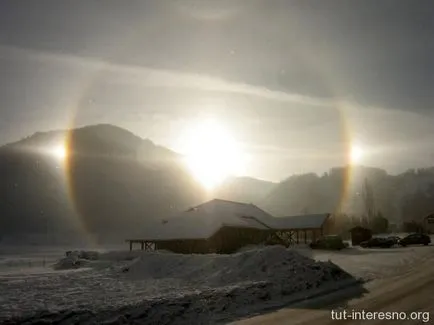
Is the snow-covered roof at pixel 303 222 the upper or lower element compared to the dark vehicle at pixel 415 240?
upper

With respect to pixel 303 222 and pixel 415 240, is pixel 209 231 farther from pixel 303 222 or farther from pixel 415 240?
pixel 415 240

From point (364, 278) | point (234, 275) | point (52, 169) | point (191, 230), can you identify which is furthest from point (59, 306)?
point (52, 169)

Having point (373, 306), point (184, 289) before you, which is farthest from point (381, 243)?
point (373, 306)

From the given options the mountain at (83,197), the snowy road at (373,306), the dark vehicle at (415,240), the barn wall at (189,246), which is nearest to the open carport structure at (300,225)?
the dark vehicle at (415,240)

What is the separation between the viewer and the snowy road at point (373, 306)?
11914mm

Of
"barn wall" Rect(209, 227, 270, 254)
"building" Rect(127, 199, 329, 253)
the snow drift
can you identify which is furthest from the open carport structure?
the snow drift

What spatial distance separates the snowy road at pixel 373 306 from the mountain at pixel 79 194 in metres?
128

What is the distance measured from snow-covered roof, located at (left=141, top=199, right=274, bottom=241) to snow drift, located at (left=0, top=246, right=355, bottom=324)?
15.1m

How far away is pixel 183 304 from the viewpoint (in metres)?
14.6

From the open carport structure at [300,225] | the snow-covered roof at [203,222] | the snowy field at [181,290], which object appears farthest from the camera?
the open carport structure at [300,225]

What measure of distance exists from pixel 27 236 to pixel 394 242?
370 feet

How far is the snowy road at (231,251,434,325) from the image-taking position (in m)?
11.9

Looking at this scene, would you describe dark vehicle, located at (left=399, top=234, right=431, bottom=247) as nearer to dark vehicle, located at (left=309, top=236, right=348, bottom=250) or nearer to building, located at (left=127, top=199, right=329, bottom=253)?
dark vehicle, located at (left=309, top=236, right=348, bottom=250)

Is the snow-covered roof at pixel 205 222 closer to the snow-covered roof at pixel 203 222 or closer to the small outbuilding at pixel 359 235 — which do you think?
the snow-covered roof at pixel 203 222
